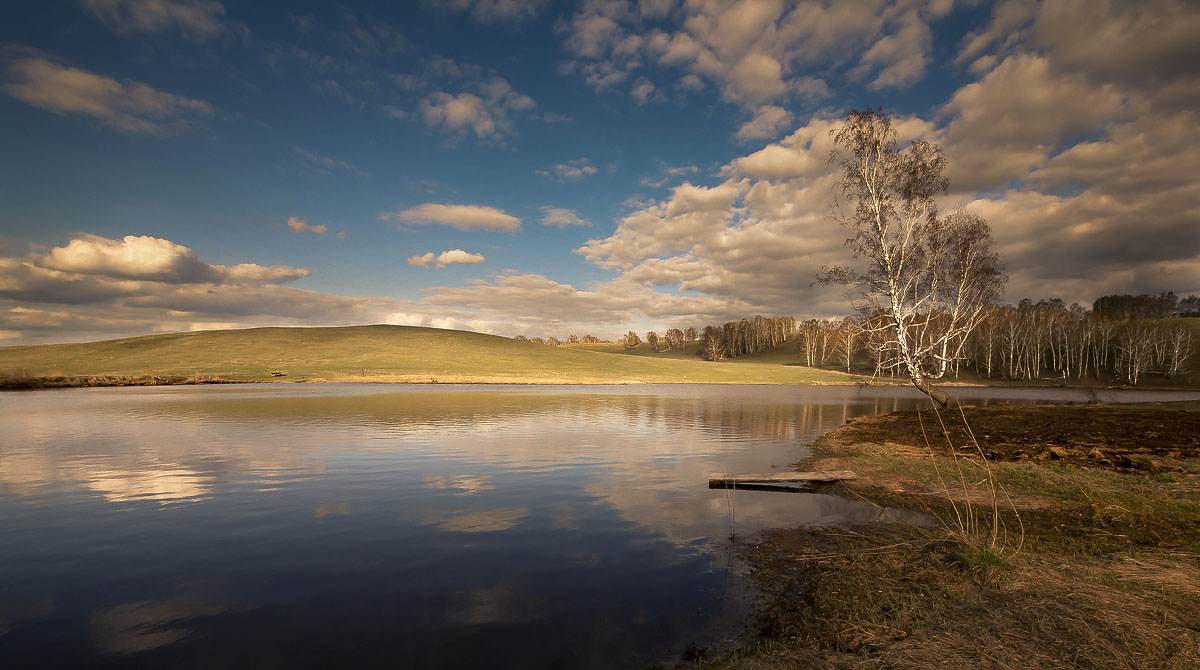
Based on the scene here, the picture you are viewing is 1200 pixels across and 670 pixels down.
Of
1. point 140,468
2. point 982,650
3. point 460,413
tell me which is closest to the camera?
point 982,650

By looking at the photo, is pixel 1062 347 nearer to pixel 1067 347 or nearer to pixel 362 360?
pixel 1067 347

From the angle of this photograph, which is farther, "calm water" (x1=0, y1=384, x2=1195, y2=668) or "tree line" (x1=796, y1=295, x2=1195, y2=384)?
"tree line" (x1=796, y1=295, x2=1195, y2=384)

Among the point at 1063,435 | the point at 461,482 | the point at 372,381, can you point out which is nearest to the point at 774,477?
the point at 461,482

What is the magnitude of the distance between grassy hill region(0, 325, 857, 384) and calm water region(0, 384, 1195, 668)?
61121 millimetres

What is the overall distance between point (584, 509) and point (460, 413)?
90.1 ft

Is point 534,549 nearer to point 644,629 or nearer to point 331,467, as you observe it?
point 644,629

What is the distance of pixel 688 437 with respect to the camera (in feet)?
94.2

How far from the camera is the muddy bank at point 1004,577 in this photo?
556 centimetres

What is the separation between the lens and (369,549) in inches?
431

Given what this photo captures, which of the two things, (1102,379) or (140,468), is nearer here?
(140,468)

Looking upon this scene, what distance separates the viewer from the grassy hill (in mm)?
81250

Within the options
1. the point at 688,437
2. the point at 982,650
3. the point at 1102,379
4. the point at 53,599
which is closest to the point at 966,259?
the point at 688,437

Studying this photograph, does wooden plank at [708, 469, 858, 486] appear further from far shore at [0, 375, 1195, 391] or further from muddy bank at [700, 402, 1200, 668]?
far shore at [0, 375, 1195, 391]

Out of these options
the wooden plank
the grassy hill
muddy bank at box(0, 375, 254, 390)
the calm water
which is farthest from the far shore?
the calm water
